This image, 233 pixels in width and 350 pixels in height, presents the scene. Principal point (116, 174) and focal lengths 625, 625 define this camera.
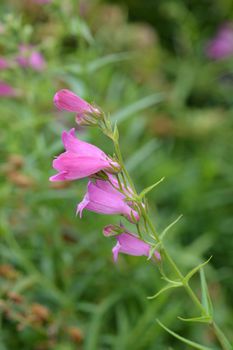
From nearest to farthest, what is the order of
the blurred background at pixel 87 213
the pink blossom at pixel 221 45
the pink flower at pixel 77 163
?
the pink flower at pixel 77 163, the blurred background at pixel 87 213, the pink blossom at pixel 221 45

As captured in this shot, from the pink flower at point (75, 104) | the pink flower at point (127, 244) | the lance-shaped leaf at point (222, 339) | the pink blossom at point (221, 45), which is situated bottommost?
the lance-shaped leaf at point (222, 339)

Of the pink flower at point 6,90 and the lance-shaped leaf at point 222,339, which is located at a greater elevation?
the pink flower at point 6,90

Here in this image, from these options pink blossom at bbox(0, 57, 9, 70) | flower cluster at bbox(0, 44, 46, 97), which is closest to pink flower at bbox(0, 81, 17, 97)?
flower cluster at bbox(0, 44, 46, 97)

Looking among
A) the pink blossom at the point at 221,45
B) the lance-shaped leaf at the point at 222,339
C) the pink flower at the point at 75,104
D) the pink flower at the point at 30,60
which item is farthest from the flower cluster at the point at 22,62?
the pink blossom at the point at 221,45

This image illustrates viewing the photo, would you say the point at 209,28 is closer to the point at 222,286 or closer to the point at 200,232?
the point at 200,232

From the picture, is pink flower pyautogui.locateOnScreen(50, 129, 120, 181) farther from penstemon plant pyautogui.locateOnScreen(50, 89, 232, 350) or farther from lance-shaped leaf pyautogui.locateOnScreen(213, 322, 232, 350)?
lance-shaped leaf pyautogui.locateOnScreen(213, 322, 232, 350)

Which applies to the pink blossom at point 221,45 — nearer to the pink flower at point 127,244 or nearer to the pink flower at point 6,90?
the pink flower at point 6,90

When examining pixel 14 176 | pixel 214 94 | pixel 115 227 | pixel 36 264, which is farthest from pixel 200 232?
pixel 115 227

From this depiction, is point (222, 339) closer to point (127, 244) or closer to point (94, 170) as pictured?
point (127, 244)
